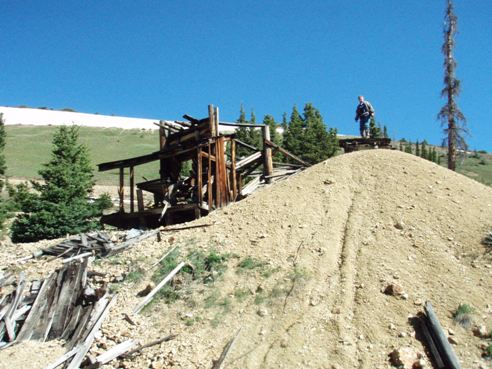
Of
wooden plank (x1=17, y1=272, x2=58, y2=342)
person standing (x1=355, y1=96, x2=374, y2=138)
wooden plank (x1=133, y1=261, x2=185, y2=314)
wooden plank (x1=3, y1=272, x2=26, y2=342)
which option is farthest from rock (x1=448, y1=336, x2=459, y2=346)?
person standing (x1=355, y1=96, x2=374, y2=138)

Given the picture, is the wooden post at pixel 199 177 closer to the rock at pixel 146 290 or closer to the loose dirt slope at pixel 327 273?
the loose dirt slope at pixel 327 273

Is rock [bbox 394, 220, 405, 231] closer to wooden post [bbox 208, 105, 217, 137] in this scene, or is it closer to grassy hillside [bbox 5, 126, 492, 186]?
wooden post [bbox 208, 105, 217, 137]

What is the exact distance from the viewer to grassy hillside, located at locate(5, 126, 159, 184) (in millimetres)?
53759

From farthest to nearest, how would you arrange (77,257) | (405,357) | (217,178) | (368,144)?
(368,144) → (217,178) → (77,257) → (405,357)

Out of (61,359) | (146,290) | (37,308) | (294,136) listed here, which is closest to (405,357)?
(146,290)

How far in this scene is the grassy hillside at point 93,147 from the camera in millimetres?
53759

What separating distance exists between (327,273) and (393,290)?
163 cm

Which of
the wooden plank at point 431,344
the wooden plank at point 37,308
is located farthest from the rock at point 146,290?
the wooden plank at point 431,344

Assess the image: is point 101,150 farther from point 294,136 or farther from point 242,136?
point 294,136

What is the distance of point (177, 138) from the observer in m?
19.4

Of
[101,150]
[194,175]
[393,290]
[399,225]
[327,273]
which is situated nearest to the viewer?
[393,290]

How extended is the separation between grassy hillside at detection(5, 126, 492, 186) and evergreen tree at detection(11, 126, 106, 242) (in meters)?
17.7

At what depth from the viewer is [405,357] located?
8.50 meters

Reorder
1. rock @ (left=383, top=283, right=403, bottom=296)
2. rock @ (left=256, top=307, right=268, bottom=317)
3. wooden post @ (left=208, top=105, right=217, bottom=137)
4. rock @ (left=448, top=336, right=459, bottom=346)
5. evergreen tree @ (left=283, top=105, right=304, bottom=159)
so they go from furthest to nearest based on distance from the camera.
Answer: evergreen tree @ (left=283, top=105, right=304, bottom=159), wooden post @ (left=208, top=105, right=217, bottom=137), rock @ (left=256, top=307, right=268, bottom=317), rock @ (left=383, top=283, right=403, bottom=296), rock @ (left=448, top=336, right=459, bottom=346)
